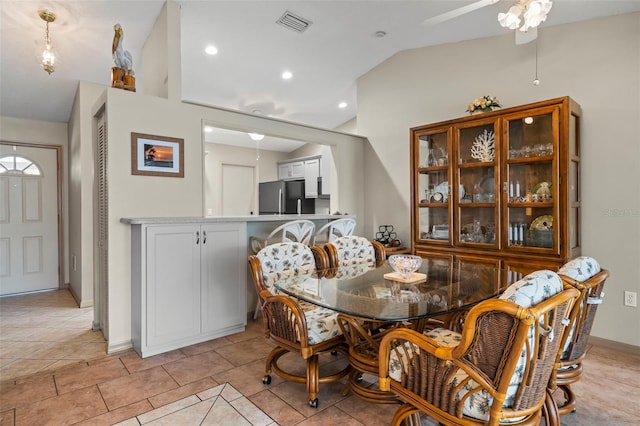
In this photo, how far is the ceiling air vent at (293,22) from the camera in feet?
10.9

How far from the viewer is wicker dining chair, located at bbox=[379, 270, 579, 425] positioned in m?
1.13

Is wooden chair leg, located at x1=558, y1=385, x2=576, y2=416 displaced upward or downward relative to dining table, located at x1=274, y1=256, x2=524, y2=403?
downward

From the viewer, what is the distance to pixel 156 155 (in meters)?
2.96

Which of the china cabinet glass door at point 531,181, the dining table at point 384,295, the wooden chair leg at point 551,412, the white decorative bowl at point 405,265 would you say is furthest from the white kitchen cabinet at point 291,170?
the wooden chair leg at point 551,412

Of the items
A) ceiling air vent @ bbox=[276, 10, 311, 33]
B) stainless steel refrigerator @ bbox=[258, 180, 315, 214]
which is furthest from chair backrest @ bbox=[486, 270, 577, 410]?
stainless steel refrigerator @ bbox=[258, 180, 315, 214]

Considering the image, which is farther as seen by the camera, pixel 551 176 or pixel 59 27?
pixel 59 27

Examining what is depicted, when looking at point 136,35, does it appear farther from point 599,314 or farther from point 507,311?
point 599,314

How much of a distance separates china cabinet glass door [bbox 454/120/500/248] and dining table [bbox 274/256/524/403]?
917mm

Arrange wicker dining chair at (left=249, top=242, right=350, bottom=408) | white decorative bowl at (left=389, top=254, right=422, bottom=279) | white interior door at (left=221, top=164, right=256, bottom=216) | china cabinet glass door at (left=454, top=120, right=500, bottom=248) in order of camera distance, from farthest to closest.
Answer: white interior door at (left=221, top=164, right=256, bottom=216), china cabinet glass door at (left=454, top=120, right=500, bottom=248), white decorative bowl at (left=389, top=254, right=422, bottom=279), wicker dining chair at (left=249, top=242, right=350, bottom=408)

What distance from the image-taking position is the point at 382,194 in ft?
15.5

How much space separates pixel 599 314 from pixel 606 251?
0.55 meters

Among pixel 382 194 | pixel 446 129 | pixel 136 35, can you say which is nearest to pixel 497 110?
pixel 446 129

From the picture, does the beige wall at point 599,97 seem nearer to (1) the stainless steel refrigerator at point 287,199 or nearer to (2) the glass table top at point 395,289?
(2) the glass table top at point 395,289

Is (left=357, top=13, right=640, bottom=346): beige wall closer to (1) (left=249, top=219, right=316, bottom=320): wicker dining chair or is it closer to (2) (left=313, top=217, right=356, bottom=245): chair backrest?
(2) (left=313, top=217, right=356, bottom=245): chair backrest
